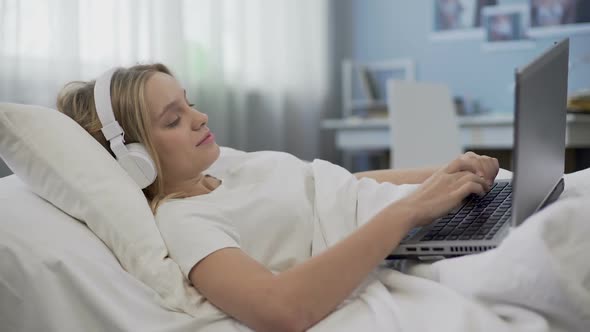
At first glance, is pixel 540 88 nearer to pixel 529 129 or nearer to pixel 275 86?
pixel 529 129

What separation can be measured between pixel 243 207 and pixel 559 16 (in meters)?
2.93

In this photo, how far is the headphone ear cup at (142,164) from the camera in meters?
1.19

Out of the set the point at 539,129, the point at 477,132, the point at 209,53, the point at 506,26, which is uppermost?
the point at 506,26

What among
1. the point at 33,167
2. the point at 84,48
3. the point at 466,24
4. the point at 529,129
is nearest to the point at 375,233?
the point at 529,129

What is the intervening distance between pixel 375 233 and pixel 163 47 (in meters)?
2.29

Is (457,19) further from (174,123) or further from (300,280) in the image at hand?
(300,280)

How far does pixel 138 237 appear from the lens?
1.05 meters

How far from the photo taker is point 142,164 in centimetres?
119

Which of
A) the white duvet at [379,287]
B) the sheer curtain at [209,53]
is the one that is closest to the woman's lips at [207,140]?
the white duvet at [379,287]

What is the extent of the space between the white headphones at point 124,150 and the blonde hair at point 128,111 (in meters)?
0.02

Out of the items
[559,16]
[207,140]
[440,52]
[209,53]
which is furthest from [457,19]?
[207,140]

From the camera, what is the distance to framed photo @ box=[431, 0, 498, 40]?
388 centimetres

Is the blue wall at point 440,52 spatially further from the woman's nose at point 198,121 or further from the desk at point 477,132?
the woman's nose at point 198,121

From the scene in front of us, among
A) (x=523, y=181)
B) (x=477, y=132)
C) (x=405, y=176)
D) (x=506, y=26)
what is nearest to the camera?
(x=523, y=181)
